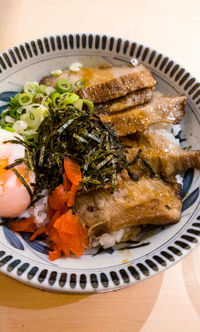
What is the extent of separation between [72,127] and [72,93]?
39 centimetres

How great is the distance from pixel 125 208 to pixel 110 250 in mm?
315

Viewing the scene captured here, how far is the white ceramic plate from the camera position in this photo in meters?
1.50

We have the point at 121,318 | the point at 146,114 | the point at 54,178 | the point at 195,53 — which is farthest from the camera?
the point at 195,53

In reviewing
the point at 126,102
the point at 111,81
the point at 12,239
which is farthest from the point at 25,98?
the point at 12,239

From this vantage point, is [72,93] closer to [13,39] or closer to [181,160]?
[181,160]

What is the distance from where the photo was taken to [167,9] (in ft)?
11.1

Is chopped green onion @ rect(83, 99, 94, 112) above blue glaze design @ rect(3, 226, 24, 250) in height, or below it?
above

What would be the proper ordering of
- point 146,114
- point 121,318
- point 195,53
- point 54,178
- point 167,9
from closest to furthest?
point 121,318 → point 54,178 → point 146,114 → point 195,53 → point 167,9

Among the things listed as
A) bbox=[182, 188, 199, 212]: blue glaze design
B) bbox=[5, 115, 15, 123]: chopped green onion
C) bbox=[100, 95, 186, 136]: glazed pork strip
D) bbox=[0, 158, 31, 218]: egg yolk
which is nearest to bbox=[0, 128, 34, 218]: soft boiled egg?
bbox=[0, 158, 31, 218]: egg yolk

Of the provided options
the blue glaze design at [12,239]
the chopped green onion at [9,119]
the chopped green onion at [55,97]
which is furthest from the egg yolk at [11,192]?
the chopped green onion at [55,97]

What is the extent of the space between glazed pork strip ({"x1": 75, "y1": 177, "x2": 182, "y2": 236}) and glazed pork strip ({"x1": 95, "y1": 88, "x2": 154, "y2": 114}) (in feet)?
2.20

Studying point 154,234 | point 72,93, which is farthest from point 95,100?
point 154,234

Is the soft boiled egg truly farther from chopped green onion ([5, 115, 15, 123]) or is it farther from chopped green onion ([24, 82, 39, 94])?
chopped green onion ([24, 82, 39, 94])

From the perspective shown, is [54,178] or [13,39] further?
[13,39]
